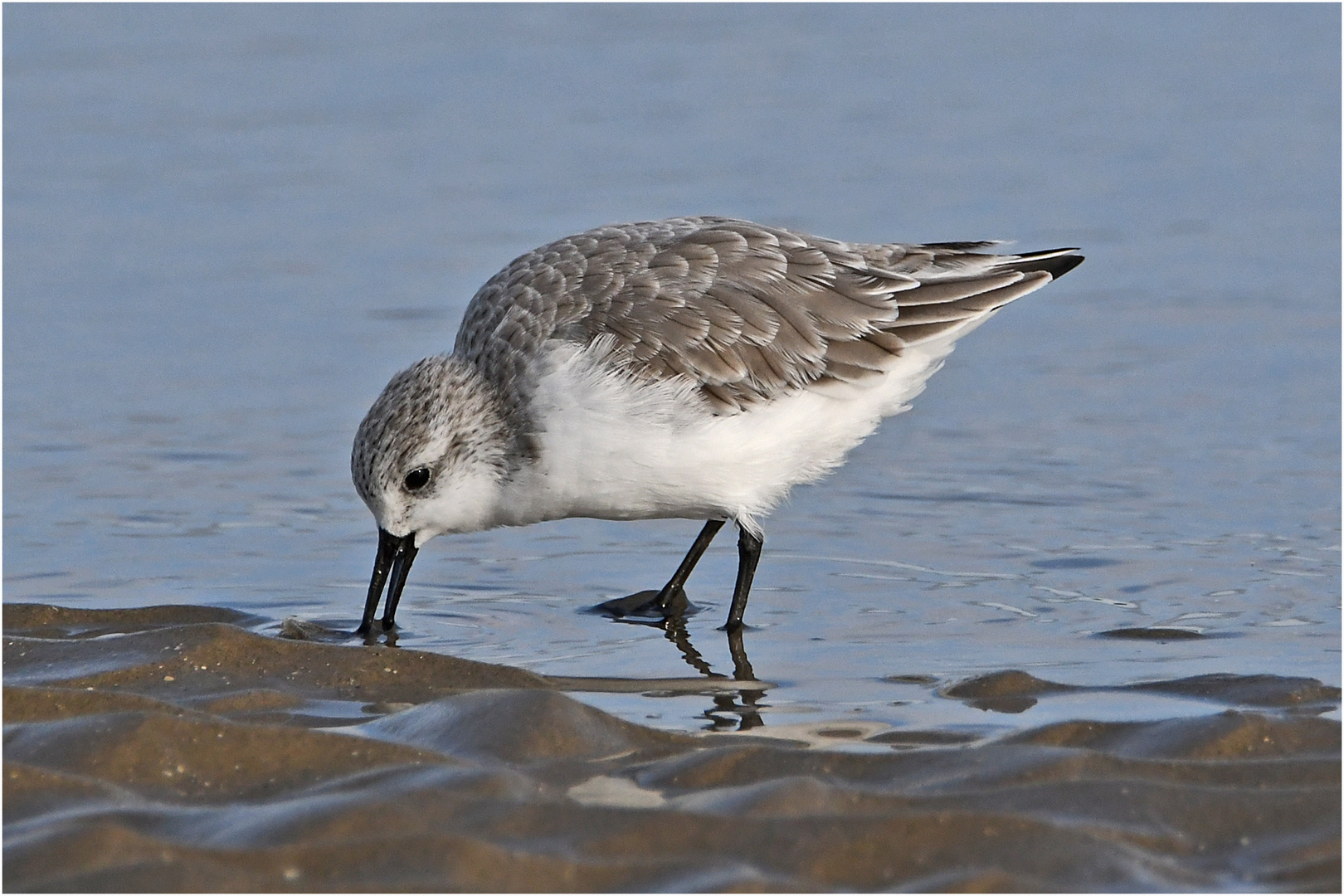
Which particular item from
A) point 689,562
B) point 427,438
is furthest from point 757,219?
point 427,438

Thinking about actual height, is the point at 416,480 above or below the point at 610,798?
above

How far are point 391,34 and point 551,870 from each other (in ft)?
43.4

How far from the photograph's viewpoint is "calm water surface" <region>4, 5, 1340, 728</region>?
24.2 ft

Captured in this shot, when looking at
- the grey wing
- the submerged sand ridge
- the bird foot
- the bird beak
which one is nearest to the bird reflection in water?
the bird foot

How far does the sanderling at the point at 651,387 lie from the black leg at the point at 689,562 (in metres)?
0.01

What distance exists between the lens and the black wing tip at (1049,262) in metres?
8.09

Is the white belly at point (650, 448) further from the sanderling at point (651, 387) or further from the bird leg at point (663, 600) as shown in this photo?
→ the bird leg at point (663, 600)

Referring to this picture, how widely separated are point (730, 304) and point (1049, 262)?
1.69 meters

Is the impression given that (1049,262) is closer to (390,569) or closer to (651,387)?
(651,387)

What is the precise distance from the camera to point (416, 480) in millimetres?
7184

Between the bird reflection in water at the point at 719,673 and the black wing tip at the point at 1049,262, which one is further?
the black wing tip at the point at 1049,262

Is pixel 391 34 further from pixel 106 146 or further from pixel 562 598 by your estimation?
pixel 562 598

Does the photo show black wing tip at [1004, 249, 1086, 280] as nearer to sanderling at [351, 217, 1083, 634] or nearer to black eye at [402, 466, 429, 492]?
sanderling at [351, 217, 1083, 634]

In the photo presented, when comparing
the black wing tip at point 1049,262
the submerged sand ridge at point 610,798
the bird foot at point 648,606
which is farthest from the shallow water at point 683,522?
the black wing tip at point 1049,262
